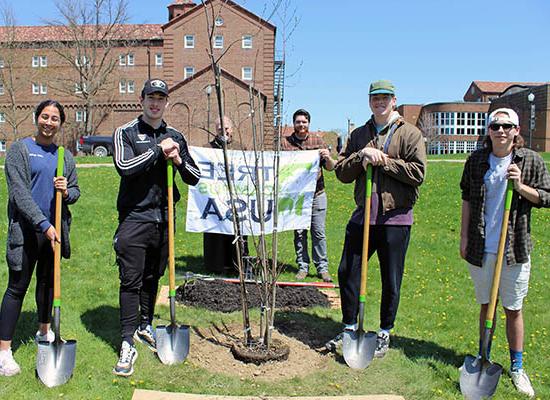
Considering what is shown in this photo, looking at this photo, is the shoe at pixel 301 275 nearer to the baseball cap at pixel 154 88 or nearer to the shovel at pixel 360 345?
the shovel at pixel 360 345

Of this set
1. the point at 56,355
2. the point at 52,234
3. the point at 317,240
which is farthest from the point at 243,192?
the point at 56,355

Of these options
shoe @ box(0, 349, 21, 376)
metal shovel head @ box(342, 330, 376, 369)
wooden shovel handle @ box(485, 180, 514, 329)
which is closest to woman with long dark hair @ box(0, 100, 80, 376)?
shoe @ box(0, 349, 21, 376)

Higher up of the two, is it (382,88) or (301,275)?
(382,88)

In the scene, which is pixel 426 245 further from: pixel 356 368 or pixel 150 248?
pixel 150 248

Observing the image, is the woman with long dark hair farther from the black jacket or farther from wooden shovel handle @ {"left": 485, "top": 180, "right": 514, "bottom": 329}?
wooden shovel handle @ {"left": 485, "top": 180, "right": 514, "bottom": 329}

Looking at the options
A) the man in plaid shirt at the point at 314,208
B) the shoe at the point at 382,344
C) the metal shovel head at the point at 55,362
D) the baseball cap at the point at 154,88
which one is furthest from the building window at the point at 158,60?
the metal shovel head at the point at 55,362

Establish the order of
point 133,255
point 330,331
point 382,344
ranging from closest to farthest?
point 133,255
point 382,344
point 330,331

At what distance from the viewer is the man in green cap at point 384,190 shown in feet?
14.6

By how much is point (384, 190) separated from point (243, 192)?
310cm

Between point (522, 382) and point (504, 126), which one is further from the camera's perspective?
point (522, 382)

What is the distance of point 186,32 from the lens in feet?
163

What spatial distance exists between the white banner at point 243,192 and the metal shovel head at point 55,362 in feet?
10.7

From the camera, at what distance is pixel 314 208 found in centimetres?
736

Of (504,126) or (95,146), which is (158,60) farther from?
(504,126)
